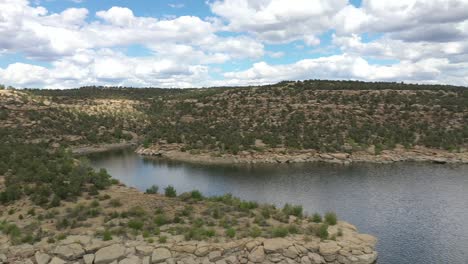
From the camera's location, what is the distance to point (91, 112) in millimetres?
103812

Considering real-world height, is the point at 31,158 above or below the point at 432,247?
above

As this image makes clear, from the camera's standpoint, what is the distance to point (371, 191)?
44688 millimetres

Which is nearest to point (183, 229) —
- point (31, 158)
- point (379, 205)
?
point (379, 205)

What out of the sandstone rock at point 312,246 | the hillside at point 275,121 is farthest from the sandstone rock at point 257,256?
the hillside at point 275,121

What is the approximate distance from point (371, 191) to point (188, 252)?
2592 centimetres

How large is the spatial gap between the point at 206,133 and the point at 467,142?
145ft

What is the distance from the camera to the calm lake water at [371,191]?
29938mm

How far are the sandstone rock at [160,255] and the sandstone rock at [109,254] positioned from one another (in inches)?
74.9

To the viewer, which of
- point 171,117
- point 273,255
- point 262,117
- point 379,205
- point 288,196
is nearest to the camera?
point 273,255

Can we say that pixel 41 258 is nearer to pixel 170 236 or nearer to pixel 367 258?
pixel 170 236

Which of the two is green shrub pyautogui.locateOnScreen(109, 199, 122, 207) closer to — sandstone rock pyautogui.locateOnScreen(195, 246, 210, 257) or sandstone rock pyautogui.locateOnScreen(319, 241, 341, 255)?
sandstone rock pyautogui.locateOnScreen(195, 246, 210, 257)

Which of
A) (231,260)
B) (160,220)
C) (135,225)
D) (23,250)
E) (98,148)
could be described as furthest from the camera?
(98,148)

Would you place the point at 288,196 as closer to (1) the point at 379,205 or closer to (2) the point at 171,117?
(1) the point at 379,205

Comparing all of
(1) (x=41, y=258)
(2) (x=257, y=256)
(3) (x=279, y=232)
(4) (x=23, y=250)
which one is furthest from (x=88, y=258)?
(3) (x=279, y=232)
